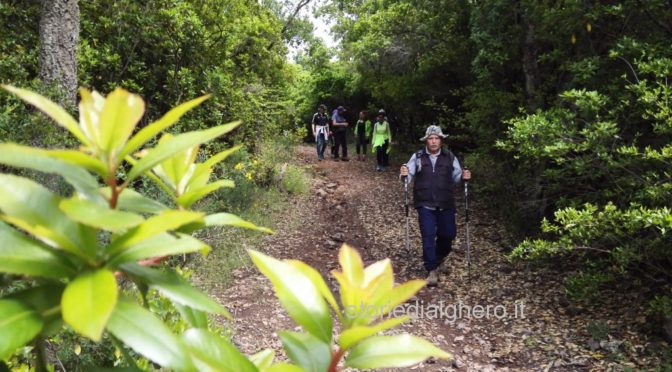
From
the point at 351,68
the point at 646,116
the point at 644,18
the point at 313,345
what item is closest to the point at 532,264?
the point at 646,116

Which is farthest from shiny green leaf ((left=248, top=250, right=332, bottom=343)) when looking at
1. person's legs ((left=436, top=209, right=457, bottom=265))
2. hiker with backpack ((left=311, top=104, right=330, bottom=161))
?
hiker with backpack ((left=311, top=104, right=330, bottom=161))

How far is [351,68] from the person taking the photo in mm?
16406

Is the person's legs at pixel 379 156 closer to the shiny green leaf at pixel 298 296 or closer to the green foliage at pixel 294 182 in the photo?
the green foliage at pixel 294 182

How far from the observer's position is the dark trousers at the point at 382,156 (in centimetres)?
1242

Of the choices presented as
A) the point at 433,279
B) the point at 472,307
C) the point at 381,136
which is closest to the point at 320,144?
the point at 381,136

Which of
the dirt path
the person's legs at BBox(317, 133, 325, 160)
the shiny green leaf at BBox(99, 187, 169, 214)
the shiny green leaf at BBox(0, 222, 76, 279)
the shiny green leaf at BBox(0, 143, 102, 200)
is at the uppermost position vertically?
the person's legs at BBox(317, 133, 325, 160)

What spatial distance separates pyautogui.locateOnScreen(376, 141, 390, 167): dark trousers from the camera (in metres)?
12.4

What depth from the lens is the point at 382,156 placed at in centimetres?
1259

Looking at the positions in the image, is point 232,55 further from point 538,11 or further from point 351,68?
point 351,68

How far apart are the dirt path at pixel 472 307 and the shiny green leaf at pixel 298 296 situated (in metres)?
3.68

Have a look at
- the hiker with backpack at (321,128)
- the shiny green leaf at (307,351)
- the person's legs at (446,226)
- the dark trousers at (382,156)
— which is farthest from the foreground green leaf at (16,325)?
the hiker with backpack at (321,128)

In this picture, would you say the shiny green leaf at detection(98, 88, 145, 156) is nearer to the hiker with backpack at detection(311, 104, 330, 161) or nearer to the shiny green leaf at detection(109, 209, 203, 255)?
the shiny green leaf at detection(109, 209, 203, 255)

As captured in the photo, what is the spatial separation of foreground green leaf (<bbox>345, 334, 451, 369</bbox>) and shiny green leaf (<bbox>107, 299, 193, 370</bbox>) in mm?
247

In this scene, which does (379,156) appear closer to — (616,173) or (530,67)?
(530,67)
